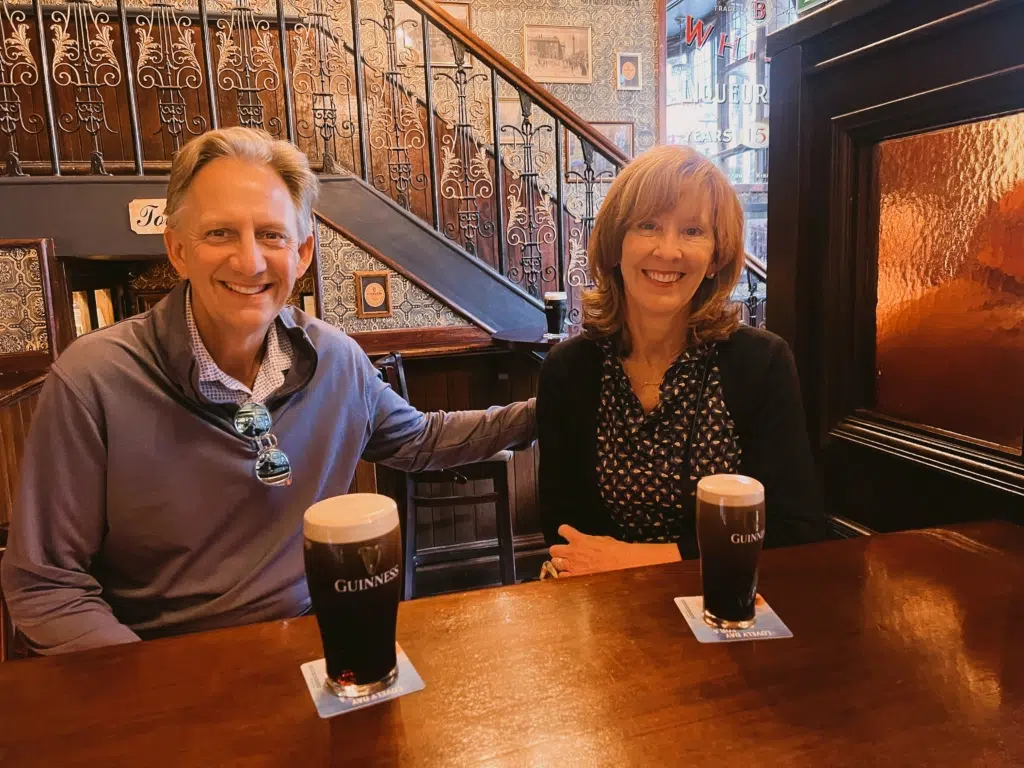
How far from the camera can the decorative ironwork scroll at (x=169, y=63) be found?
346 cm

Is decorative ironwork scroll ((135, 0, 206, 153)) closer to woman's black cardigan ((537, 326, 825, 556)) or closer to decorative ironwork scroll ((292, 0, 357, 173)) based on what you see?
decorative ironwork scroll ((292, 0, 357, 173))

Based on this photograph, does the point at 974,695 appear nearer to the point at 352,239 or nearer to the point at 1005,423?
the point at 1005,423

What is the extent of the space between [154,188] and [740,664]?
332 centimetres

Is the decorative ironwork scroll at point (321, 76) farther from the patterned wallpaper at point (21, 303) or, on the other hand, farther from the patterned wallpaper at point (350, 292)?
the patterned wallpaper at point (21, 303)

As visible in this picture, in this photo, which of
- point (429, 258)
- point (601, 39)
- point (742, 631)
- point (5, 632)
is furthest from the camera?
point (601, 39)

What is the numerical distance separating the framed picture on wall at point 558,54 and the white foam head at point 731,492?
594 cm

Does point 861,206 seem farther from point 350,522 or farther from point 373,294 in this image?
point 373,294

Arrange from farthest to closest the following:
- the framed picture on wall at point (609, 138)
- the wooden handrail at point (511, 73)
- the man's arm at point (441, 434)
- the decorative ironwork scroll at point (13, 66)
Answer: the framed picture on wall at point (609, 138)
the wooden handrail at point (511, 73)
the decorative ironwork scroll at point (13, 66)
the man's arm at point (441, 434)

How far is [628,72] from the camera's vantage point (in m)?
6.45

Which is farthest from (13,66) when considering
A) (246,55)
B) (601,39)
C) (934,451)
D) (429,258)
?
(601,39)

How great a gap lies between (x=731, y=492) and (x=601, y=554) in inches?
18.0

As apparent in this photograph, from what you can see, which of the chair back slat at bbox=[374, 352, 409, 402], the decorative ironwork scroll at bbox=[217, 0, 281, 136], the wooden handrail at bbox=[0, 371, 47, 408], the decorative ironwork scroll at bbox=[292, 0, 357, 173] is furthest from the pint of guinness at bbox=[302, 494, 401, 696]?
the decorative ironwork scroll at bbox=[217, 0, 281, 136]

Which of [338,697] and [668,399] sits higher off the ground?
[668,399]

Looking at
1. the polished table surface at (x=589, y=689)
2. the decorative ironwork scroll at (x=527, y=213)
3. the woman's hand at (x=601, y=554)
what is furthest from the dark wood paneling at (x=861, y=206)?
the decorative ironwork scroll at (x=527, y=213)
